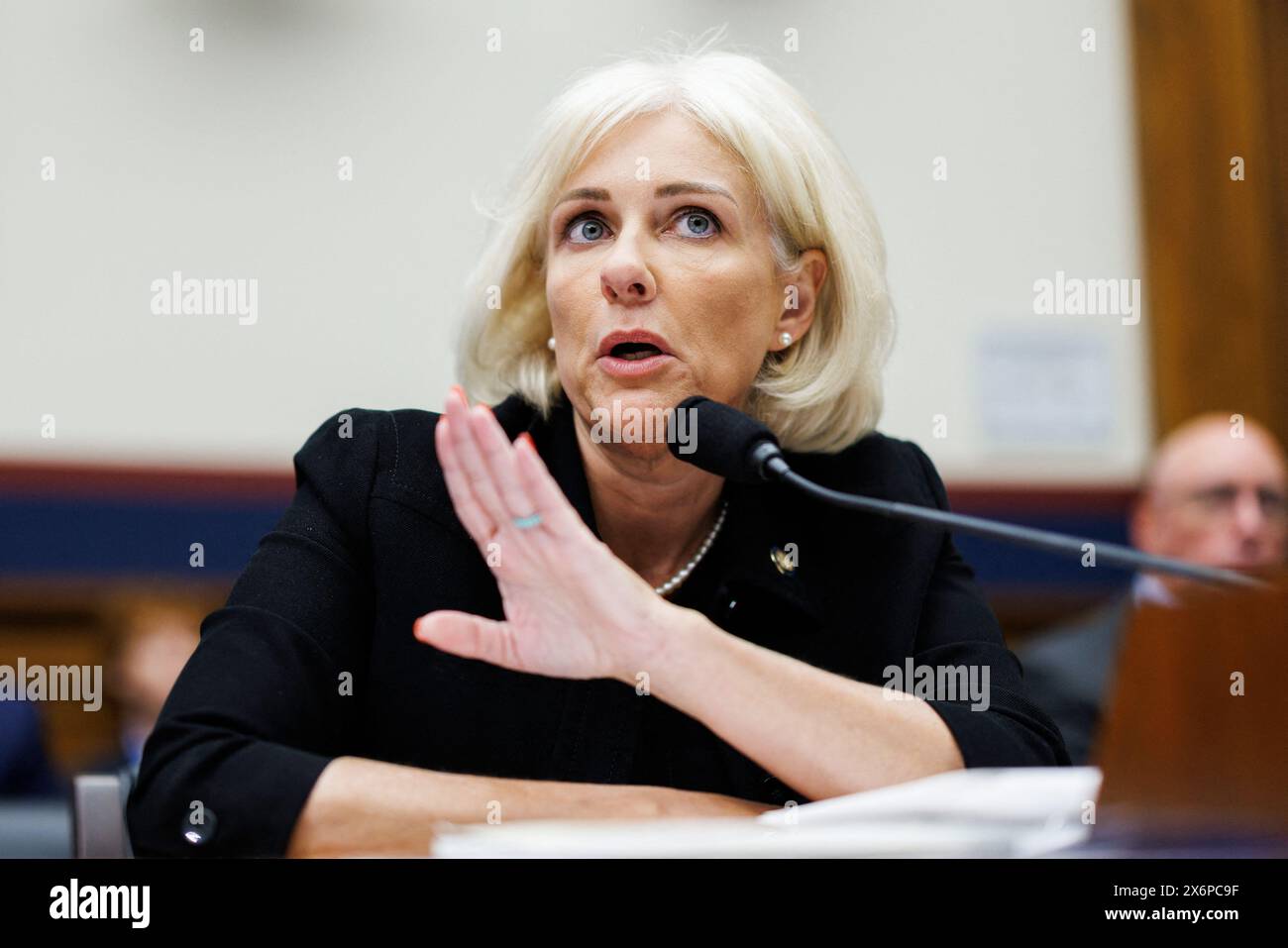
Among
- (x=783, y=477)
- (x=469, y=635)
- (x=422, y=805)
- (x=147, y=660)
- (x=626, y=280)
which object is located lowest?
(x=147, y=660)

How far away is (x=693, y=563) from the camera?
1367mm

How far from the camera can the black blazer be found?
102cm

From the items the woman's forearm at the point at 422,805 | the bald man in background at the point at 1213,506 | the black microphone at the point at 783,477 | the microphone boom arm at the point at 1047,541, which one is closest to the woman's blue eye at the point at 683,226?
the black microphone at the point at 783,477

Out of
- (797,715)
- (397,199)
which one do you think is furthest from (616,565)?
(397,199)

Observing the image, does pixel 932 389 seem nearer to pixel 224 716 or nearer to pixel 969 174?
pixel 969 174

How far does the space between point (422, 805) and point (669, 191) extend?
2.11 feet

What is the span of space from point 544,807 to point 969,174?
2.41m

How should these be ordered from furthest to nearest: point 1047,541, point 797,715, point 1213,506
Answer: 1. point 1213,506
2. point 797,715
3. point 1047,541

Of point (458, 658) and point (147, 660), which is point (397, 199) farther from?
point (458, 658)

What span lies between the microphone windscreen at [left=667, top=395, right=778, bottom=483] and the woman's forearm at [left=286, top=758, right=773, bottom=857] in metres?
0.24

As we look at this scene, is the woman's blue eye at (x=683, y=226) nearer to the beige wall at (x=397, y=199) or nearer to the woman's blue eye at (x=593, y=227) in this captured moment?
the woman's blue eye at (x=593, y=227)

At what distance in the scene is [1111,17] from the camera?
10.1 ft

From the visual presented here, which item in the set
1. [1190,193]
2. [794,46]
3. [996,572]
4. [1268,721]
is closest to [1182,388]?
[1190,193]

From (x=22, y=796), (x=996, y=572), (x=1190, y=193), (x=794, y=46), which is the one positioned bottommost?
(x=22, y=796)
